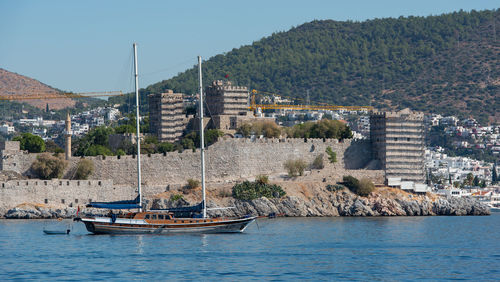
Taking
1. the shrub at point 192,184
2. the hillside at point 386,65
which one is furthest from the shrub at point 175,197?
the hillside at point 386,65

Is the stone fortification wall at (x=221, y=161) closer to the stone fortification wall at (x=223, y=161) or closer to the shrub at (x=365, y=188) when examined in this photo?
the stone fortification wall at (x=223, y=161)

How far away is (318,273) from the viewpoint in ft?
116

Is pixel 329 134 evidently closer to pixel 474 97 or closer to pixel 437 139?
pixel 437 139

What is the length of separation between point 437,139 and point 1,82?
3079 inches

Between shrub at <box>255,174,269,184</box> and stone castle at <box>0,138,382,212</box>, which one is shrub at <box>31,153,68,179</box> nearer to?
stone castle at <box>0,138,382,212</box>

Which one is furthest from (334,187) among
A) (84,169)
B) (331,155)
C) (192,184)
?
(84,169)

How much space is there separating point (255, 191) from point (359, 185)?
319 inches


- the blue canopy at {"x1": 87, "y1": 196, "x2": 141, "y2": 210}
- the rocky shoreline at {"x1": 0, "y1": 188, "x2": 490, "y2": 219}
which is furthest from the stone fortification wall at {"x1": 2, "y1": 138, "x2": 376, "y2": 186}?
the blue canopy at {"x1": 87, "y1": 196, "x2": 141, "y2": 210}

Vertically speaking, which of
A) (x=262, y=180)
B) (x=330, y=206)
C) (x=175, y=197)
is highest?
(x=262, y=180)

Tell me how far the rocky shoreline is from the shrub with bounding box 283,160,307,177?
3906mm

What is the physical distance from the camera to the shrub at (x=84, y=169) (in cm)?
6500

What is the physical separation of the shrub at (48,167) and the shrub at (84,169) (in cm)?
102

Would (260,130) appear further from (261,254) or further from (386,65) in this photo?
(386,65)

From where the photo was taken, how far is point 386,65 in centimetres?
17400
